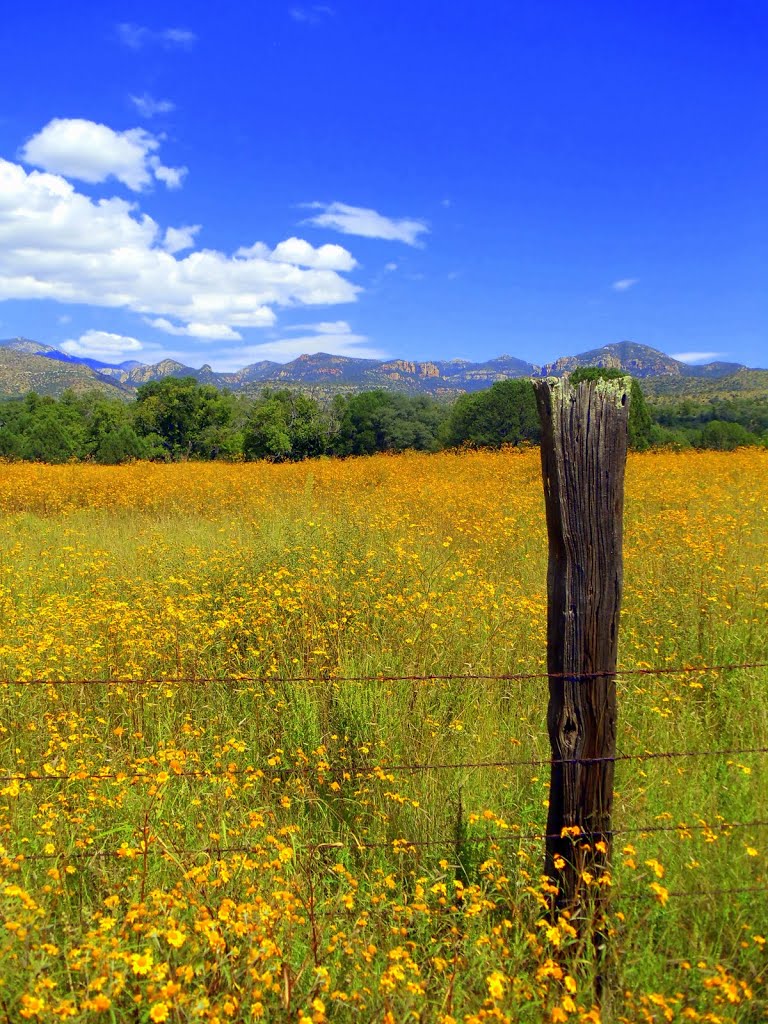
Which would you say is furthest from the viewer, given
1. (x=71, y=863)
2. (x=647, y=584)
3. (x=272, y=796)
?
(x=647, y=584)

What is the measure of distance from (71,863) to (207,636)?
93.6 inches

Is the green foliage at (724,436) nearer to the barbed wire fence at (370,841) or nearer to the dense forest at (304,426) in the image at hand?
the dense forest at (304,426)

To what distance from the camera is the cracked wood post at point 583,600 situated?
95.5 inches

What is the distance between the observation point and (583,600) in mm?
2465

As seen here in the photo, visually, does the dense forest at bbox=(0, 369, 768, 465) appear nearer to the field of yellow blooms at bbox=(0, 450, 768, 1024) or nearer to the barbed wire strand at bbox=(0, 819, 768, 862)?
the field of yellow blooms at bbox=(0, 450, 768, 1024)

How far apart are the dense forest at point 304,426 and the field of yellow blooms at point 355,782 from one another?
17723mm

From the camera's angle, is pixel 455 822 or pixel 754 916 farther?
pixel 455 822

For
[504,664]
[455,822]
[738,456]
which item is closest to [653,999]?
[455,822]

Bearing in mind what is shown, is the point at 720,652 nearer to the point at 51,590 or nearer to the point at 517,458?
the point at 51,590

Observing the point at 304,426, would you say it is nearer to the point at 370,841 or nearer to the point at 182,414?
the point at 182,414

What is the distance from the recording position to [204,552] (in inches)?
294

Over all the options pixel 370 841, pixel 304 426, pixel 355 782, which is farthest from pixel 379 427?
pixel 370 841

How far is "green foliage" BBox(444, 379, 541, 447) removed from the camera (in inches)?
1462

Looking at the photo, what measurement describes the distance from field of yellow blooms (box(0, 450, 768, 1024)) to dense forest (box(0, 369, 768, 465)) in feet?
58.1
